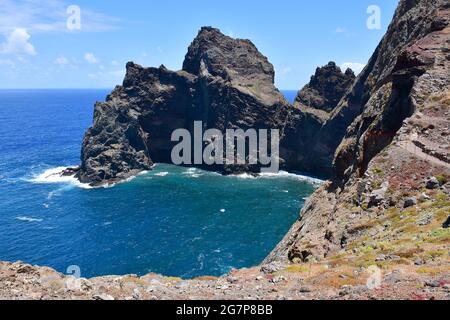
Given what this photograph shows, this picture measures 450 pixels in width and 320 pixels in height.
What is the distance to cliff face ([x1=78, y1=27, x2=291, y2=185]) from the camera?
Result: 161m

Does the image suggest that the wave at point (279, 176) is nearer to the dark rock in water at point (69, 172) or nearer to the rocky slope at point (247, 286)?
the dark rock in water at point (69, 172)

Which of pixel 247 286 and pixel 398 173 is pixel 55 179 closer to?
pixel 398 173

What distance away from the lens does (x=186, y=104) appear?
18388 cm

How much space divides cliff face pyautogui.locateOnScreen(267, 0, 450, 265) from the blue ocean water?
1225 inches

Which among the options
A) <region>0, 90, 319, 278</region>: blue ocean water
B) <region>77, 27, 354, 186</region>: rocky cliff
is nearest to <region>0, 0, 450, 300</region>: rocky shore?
<region>0, 90, 319, 278</region>: blue ocean water

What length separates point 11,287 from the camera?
22438mm

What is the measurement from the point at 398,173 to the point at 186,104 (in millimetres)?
149217

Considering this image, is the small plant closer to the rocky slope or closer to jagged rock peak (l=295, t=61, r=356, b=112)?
A: the rocky slope

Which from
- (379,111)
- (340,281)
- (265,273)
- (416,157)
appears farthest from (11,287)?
(379,111)

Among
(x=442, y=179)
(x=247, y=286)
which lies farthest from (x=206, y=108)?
(x=247, y=286)

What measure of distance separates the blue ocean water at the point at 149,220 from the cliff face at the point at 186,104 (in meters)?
14.5

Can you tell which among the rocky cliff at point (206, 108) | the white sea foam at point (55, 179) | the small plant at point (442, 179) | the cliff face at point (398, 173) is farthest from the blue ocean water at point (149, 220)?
the small plant at point (442, 179)

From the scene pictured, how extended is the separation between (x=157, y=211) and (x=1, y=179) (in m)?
67.4

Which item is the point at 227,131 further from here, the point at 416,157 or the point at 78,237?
the point at 416,157
